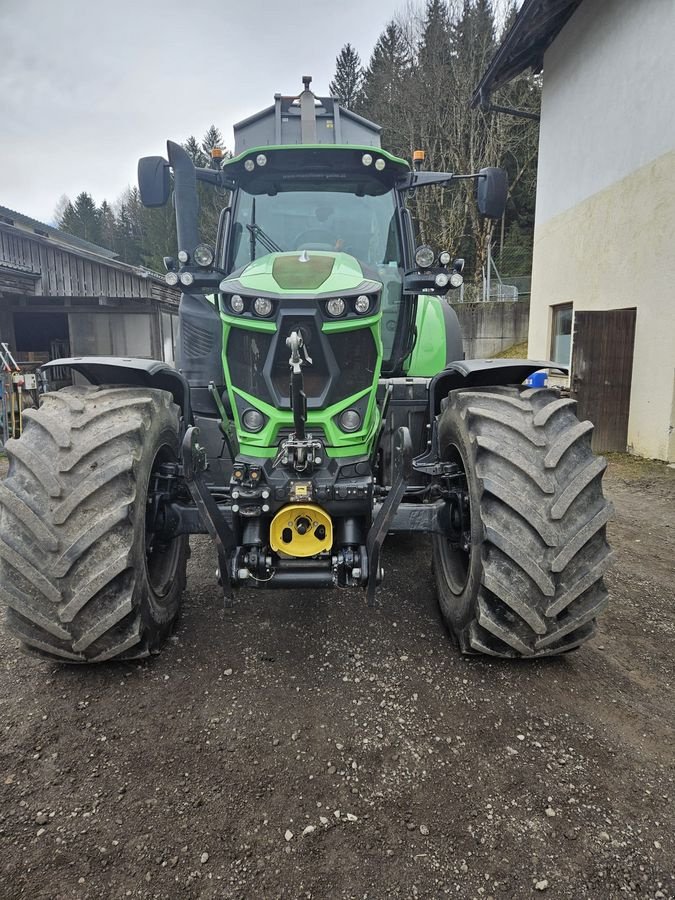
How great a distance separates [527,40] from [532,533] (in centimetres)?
1256

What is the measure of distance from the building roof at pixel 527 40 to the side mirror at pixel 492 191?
8624mm

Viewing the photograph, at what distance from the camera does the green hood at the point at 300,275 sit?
2807 millimetres

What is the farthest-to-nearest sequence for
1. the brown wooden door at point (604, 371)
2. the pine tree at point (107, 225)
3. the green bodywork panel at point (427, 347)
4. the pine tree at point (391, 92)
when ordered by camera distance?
the pine tree at point (107, 225)
the pine tree at point (391, 92)
the brown wooden door at point (604, 371)
the green bodywork panel at point (427, 347)

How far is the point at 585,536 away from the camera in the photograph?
2533 millimetres

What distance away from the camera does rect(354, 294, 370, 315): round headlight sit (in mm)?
2777

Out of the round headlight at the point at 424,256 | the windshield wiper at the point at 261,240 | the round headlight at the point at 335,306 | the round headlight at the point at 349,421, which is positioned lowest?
the round headlight at the point at 349,421

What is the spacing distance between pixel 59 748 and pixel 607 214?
9877 mm

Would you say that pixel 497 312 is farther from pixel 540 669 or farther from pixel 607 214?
pixel 540 669

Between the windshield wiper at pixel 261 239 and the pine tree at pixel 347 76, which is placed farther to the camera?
the pine tree at pixel 347 76

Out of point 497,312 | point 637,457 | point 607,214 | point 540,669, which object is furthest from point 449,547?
point 497,312

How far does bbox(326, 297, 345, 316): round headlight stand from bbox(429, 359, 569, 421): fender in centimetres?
76

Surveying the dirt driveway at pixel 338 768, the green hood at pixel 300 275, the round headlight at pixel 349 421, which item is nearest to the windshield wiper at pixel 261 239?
the green hood at pixel 300 275

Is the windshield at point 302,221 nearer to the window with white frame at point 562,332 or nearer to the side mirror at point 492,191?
the side mirror at point 492,191

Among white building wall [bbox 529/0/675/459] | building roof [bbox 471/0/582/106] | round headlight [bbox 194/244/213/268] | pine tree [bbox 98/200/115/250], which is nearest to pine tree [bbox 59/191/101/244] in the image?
pine tree [bbox 98/200/115/250]
